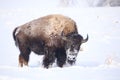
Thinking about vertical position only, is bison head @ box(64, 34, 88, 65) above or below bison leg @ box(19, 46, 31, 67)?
above

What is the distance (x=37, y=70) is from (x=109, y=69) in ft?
1.64

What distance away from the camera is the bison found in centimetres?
372

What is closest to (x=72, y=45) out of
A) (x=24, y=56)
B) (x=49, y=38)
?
(x=49, y=38)

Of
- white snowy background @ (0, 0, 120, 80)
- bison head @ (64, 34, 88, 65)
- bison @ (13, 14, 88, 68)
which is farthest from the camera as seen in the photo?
bison @ (13, 14, 88, 68)

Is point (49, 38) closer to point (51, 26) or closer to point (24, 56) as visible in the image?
point (51, 26)

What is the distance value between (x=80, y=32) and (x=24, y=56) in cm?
46

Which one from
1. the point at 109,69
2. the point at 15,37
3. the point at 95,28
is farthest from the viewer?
the point at 15,37

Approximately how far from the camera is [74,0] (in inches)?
151

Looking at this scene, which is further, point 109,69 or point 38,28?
point 38,28

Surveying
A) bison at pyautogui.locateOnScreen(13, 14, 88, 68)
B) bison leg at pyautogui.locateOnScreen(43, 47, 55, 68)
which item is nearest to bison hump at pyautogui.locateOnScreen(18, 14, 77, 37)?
bison at pyautogui.locateOnScreen(13, 14, 88, 68)

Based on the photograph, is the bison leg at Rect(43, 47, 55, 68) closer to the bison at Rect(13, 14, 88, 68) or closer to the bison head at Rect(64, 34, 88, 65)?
the bison at Rect(13, 14, 88, 68)

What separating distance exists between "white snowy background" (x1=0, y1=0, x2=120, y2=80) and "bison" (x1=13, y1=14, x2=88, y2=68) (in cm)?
4

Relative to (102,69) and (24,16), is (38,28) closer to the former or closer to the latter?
(24,16)

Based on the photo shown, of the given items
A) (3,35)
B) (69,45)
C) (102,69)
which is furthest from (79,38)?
(3,35)
